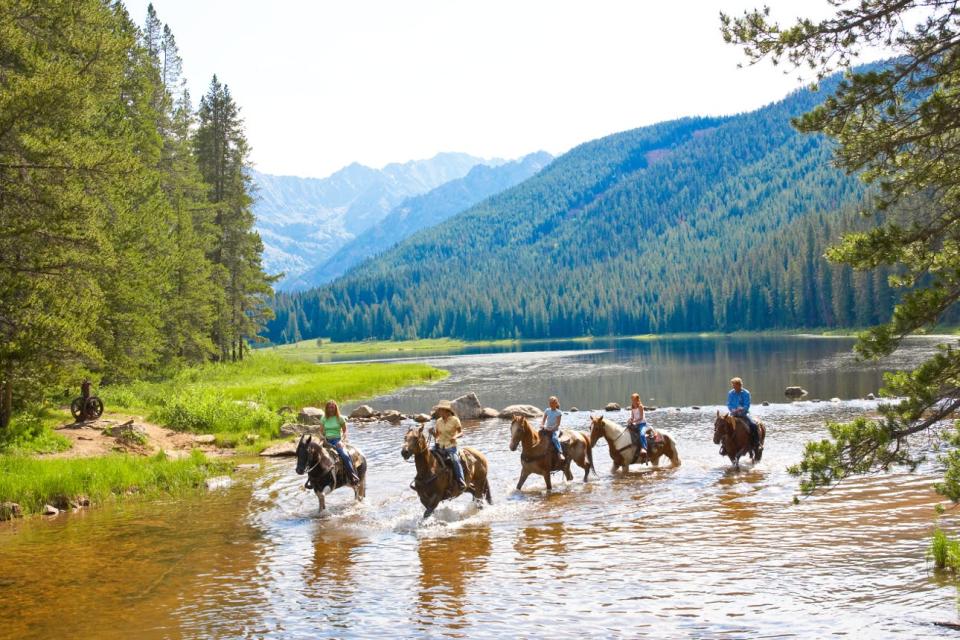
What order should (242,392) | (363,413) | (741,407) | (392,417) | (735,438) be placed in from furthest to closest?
(363,413) → (242,392) → (392,417) → (741,407) → (735,438)

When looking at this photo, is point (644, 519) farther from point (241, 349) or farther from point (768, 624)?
point (241, 349)

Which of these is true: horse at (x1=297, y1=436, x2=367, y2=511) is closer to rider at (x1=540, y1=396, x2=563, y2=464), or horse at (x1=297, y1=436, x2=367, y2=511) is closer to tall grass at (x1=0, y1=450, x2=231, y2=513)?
tall grass at (x1=0, y1=450, x2=231, y2=513)

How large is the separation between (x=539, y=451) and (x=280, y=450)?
12881 millimetres

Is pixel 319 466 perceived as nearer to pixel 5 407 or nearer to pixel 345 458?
pixel 345 458

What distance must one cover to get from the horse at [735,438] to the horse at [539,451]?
4.59 meters

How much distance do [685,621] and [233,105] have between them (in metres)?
66.5

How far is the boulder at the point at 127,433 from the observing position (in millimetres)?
27656

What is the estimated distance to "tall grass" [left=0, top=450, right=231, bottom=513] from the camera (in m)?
20.5

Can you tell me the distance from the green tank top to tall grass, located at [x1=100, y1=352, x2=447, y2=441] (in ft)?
43.8

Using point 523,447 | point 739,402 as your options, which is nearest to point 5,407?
A: point 523,447

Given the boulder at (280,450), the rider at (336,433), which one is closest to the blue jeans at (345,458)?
the rider at (336,433)

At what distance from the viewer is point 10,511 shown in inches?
776

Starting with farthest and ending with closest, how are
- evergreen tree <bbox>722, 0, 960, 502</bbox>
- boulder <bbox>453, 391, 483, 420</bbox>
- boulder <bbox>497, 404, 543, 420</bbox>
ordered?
1. boulder <bbox>453, 391, 483, 420</bbox>
2. boulder <bbox>497, 404, 543, 420</bbox>
3. evergreen tree <bbox>722, 0, 960, 502</bbox>

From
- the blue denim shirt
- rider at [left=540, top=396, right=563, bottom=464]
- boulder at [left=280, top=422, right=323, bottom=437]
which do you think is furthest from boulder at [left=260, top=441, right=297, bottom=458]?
the blue denim shirt
